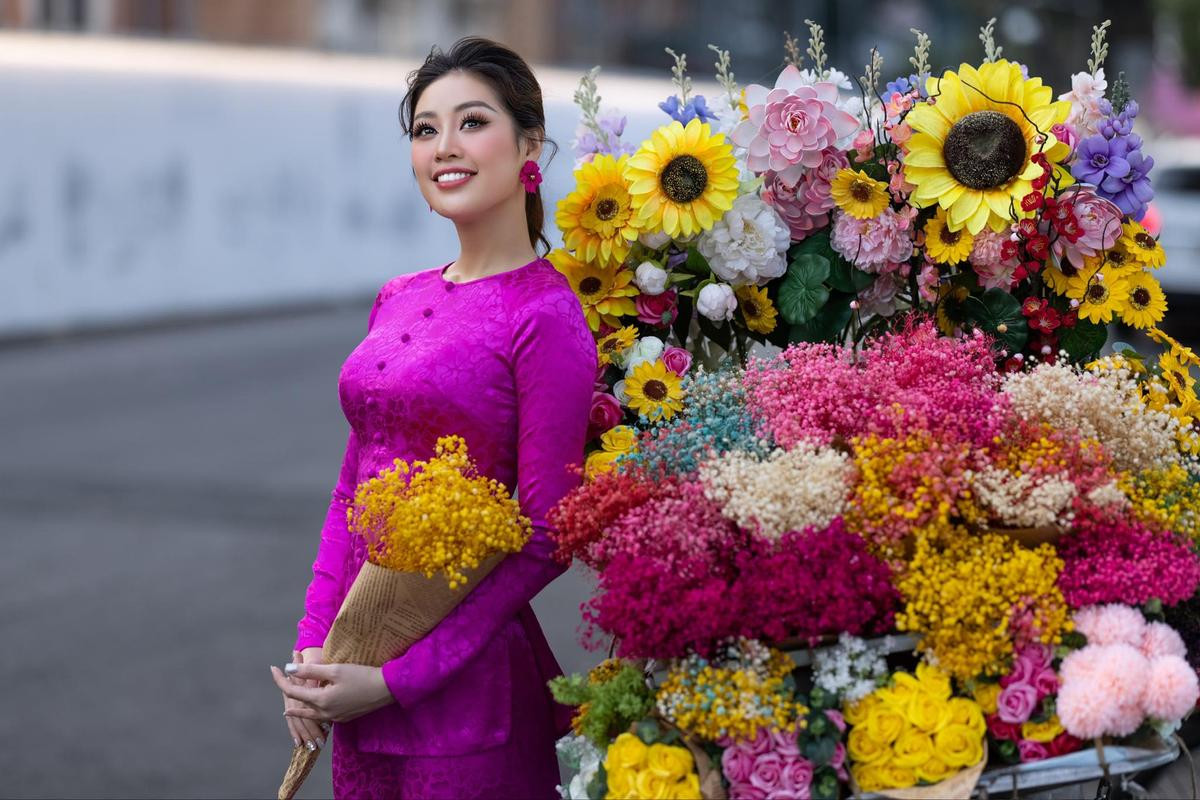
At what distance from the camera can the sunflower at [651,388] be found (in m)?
2.39

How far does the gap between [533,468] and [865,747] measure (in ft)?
2.16

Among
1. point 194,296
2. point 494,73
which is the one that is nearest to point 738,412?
point 494,73

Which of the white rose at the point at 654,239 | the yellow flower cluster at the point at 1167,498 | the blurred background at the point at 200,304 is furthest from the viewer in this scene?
the blurred background at the point at 200,304

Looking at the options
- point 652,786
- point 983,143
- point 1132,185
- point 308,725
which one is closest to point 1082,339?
point 1132,185

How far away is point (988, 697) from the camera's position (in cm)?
191

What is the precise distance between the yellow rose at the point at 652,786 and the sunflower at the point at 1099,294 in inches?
41.5

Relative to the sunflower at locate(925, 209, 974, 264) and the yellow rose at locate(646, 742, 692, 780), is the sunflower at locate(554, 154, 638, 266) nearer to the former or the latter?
the sunflower at locate(925, 209, 974, 264)

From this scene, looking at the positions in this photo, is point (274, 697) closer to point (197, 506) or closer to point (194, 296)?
point (197, 506)

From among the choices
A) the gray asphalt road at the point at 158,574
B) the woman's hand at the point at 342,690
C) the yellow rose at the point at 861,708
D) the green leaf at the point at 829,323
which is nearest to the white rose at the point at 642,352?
the green leaf at the point at 829,323

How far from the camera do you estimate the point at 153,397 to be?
39.5 feet

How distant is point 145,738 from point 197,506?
3.33 m

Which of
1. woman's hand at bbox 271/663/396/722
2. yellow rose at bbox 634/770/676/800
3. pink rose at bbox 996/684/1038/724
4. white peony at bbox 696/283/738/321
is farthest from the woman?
pink rose at bbox 996/684/1038/724

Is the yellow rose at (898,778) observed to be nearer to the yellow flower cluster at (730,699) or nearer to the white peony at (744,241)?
the yellow flower cluster at (730,699)

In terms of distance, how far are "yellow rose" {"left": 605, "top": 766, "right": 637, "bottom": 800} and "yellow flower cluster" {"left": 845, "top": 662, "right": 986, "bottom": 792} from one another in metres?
0.28
